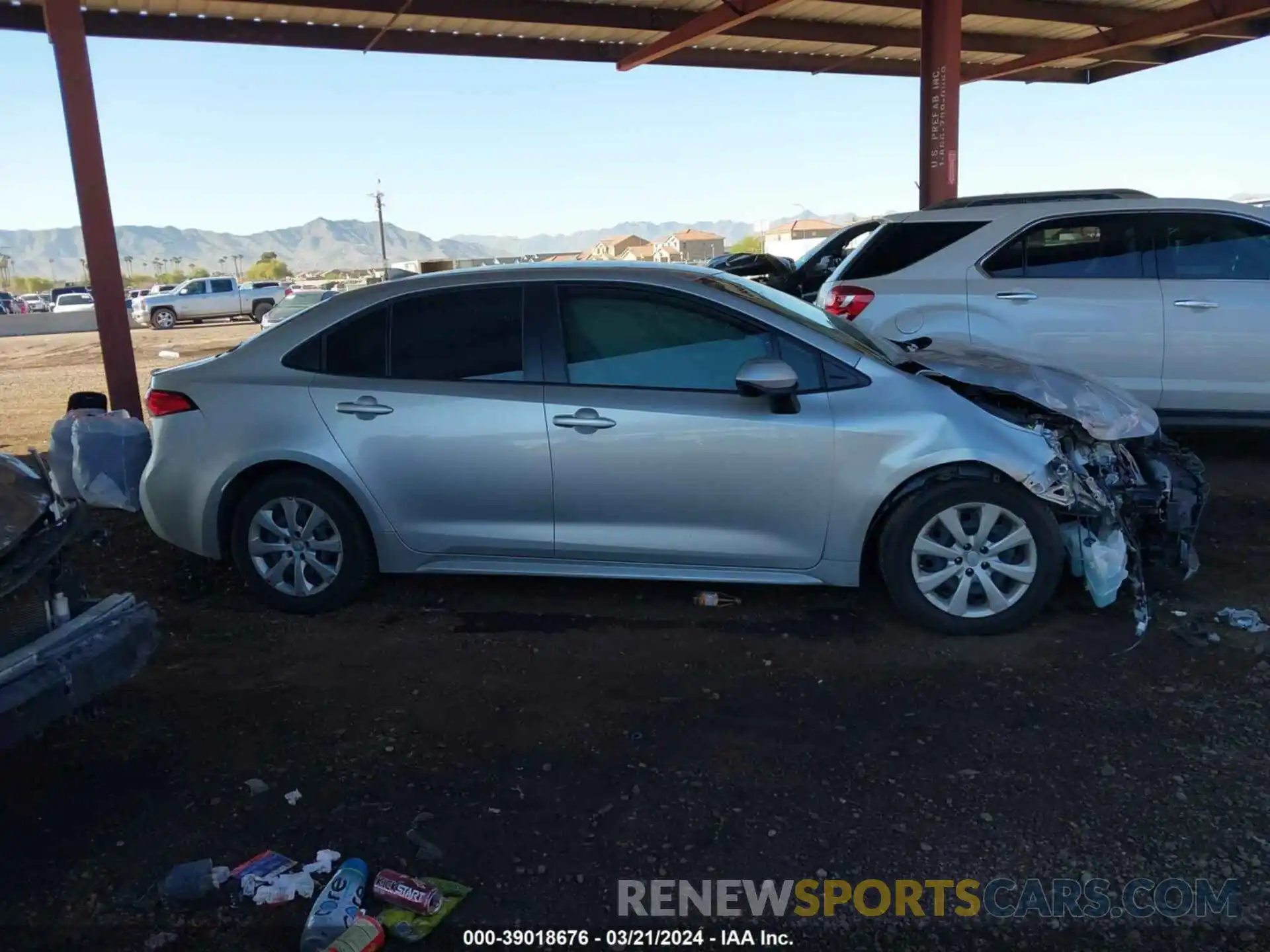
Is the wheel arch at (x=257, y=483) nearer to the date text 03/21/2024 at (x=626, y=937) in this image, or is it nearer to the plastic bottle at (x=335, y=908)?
the plastic bottle at (x=335, y=908)

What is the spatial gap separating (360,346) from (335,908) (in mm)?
2862

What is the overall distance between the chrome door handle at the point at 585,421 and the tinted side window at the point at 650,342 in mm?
160

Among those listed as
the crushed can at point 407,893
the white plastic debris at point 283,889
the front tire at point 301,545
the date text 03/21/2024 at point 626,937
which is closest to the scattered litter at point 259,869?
the white plastic debris at point 283,889

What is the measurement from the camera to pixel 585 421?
4.56 m

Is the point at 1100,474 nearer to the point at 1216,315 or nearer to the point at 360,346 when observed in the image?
the point at 1216,315

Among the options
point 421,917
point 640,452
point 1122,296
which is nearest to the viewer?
point 421,917

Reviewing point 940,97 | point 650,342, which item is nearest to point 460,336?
point 650,342

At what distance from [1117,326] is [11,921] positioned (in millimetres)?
6906

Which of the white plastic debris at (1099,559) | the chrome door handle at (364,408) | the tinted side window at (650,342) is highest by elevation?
the tinted side window at (650,342)

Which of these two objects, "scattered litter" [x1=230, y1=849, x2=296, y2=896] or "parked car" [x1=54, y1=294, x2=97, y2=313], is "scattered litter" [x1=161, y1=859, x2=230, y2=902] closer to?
"scattered litter" [x1=230, y1=849, x2=296, y2=896]

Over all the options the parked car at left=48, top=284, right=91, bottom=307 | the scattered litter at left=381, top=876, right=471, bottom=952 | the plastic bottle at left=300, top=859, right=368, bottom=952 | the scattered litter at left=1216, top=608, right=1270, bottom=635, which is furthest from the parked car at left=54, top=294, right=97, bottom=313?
the scattered litter at left=1216, top=608, right=1270, bottom=635

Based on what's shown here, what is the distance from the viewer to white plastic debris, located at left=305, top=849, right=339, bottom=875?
2.98m

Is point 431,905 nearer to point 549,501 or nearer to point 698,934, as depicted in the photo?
point 698,934

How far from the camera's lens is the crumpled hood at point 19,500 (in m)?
2.93
